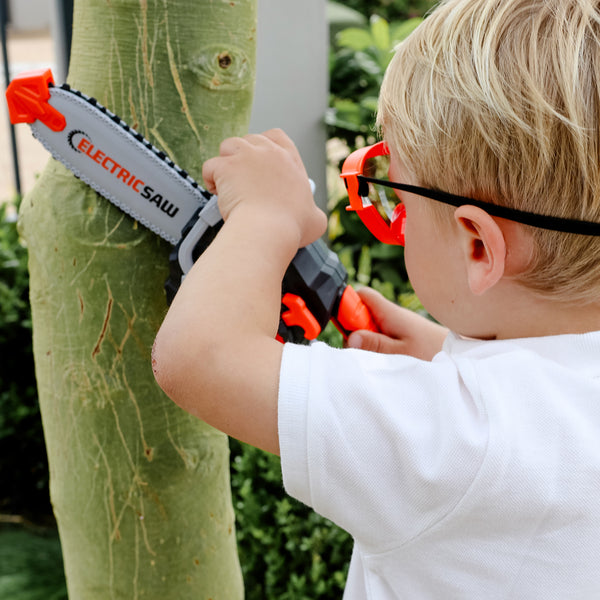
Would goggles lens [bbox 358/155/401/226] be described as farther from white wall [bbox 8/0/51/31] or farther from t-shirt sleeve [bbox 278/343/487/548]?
white wall [bbox 8/0/51/31]

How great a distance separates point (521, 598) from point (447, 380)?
0.29 meters

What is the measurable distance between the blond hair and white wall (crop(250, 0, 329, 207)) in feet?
9.18

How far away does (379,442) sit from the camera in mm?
812

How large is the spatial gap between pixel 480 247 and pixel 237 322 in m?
0.33

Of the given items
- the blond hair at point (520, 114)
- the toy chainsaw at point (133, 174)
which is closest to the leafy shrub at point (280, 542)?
the toy chainsaw at point (133, 174)

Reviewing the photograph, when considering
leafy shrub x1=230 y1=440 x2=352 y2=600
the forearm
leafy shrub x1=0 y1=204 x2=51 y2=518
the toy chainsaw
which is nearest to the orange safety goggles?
the toy chainsaw

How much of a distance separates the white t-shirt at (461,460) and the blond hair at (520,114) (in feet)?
0.55

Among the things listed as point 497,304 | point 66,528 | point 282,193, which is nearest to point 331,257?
point 282,193

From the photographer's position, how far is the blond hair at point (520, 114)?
2.70 ft

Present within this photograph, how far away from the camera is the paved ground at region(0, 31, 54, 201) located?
952cm

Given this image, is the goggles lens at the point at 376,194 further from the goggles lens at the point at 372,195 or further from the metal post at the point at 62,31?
the metal post at the point at 62,31

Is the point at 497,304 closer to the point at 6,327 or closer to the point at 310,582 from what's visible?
the point at 310,582

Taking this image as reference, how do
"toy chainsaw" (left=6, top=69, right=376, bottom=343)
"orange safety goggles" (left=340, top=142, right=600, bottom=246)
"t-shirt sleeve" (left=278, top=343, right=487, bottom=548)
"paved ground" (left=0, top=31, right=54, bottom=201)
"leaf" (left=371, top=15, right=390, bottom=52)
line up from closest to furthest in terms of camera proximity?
"t-shirt sleeve" (left=278, top=343, right=487, bottom=548)
"orange safety goggles" (left=340, top=142, right=600, bottom=246)
"toy chainsaw" (left=6, top=69, right=376, bottom=343)
"leaf" (left=371, top=15, right=390, bottom=52)
"paved ground" (left=0, top=31, right=54, bottom=201)

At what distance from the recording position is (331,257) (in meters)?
1.22
